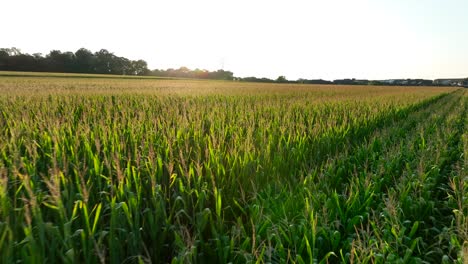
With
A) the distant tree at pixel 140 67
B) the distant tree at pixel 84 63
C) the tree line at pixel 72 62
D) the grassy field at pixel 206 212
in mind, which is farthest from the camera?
the distant tree at pixel 140 67

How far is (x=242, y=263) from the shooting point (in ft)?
7.33

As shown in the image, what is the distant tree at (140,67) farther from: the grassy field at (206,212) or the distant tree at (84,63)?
the grassy field at (206,212)

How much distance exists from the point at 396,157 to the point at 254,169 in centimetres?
254

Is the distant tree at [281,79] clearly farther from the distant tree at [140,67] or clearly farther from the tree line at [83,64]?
the distant tree at [140,67]

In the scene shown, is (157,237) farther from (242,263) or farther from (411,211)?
(411,211)

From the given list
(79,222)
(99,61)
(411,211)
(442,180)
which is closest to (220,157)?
(79,222)

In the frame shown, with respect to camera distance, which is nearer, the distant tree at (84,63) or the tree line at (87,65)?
the tree line at (87,65)

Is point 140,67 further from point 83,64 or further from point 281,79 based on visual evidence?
point 281,79

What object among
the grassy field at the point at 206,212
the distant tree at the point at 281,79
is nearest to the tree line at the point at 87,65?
the distant tree at the point at 281,79

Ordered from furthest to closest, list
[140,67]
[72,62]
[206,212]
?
[140,67] < [72,62] < [206,212]

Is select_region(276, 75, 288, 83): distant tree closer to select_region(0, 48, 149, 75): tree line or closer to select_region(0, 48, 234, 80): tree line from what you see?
select_region(0, 48, 234, 80): tree line

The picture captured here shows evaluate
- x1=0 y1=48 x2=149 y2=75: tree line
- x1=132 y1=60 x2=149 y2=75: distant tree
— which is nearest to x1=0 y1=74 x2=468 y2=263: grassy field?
x1=0 y1=48 x2=149 y2=75: tree line

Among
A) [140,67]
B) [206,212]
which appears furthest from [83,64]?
[206,212]

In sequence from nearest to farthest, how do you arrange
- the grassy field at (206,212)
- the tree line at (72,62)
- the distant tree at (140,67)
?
the grassy field at (206,212) < the tree line at (72,62) < the distant tree at (140,67)
